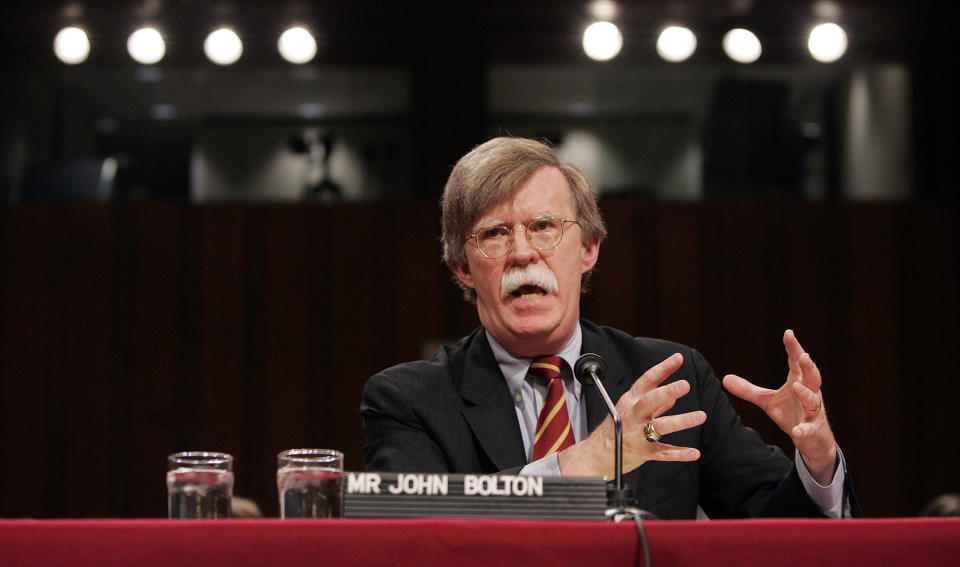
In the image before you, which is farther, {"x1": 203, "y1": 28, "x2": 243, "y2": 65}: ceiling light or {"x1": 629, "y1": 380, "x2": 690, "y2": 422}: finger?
{"x1": 203, "y1": 28, "x2": 243, "y2": 65}: ceiling light

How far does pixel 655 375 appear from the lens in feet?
4.93

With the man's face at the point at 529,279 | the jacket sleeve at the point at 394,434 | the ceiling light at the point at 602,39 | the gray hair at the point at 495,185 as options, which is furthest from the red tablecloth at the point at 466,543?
the ceiling light at the point at 602,39

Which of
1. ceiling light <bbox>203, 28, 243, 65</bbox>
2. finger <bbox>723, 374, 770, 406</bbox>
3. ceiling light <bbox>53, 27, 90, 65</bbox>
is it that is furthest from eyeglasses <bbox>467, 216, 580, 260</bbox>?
ceiling light <bbox>53, 27, 90, 65</bbox>

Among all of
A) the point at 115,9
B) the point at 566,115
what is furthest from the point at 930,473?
the point at 115,9

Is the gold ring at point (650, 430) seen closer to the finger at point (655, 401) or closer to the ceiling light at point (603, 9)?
the finger at point (655, 401)

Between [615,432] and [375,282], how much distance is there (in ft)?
11.4

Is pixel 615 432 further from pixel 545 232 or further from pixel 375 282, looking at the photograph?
pixel 375 282

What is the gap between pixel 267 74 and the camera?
16.1ft

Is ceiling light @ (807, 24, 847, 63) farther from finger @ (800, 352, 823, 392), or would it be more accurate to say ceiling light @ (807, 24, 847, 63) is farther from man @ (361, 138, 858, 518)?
finger @ (800, 352, 823, 392)

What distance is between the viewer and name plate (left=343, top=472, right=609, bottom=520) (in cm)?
113

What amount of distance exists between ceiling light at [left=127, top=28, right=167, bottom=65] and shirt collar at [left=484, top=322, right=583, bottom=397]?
3445mm

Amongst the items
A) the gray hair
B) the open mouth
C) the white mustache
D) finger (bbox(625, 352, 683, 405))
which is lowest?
finger (bbox(625, 352, 683, 405))

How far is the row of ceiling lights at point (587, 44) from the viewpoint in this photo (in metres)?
4.81

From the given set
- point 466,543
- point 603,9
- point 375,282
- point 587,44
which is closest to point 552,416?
point 466,543
